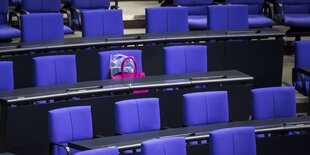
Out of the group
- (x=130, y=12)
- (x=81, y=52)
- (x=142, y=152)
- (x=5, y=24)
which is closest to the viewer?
(x=142, y=152)

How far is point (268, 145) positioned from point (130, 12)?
5.10 meters

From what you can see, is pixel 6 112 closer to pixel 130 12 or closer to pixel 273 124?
pixel 273 124

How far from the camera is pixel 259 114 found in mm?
6453

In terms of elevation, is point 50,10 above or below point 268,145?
above

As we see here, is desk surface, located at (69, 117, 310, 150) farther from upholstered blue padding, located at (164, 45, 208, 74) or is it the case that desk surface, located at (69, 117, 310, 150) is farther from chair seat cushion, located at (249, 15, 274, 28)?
chair seat cushion, located at (249, 15, 274, 28)

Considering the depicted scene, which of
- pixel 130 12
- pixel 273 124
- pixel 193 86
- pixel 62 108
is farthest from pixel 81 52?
pixel 130 12

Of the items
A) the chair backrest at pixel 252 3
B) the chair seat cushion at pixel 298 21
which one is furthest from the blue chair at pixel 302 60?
the chair backrest at pixel 252 3

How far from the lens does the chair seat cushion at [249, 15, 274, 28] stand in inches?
371

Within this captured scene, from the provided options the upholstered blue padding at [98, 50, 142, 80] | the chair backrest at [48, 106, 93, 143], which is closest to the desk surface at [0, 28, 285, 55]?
the upholstered blue padding at [98, 50, 142, 80]

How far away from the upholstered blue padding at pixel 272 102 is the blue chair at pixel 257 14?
2993mm

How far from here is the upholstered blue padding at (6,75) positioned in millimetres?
6609

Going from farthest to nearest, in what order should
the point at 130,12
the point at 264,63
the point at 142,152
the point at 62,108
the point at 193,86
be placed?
the point at 130,12
the point at 264,63
the point at 193,86
the point at 62,108
the point at 142,152

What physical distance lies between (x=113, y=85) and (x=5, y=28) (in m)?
2.75

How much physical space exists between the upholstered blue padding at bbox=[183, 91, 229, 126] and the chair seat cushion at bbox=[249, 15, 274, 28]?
3249 mm
